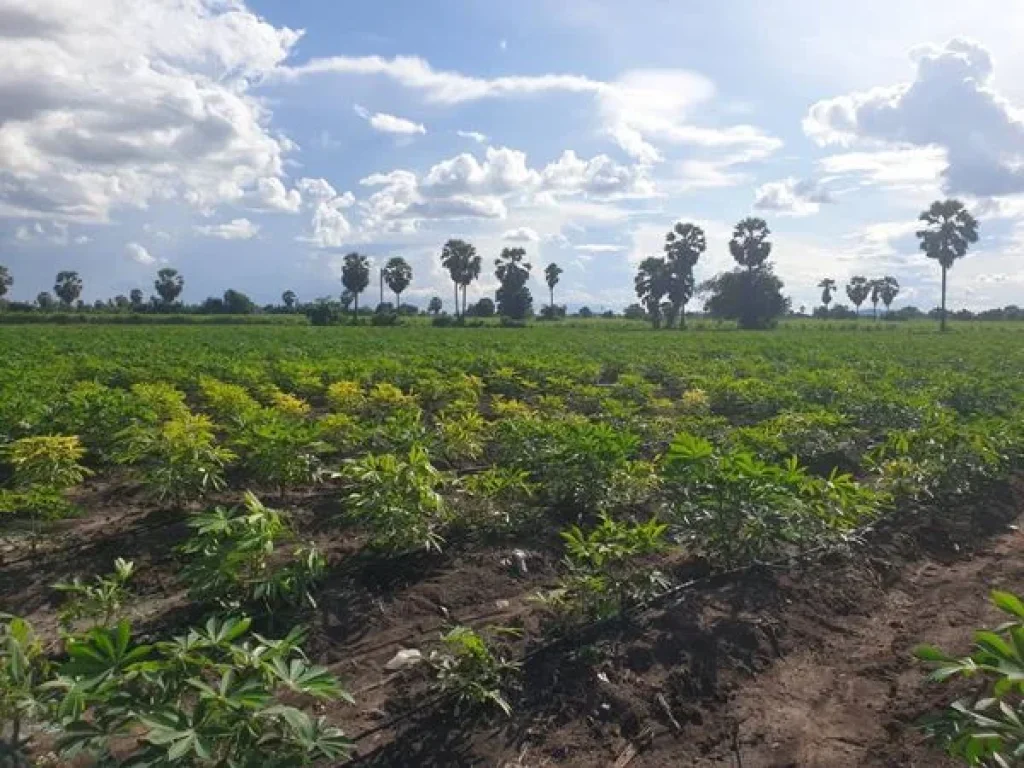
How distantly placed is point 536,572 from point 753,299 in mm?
72505

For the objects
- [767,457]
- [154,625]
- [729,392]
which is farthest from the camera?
[729,392]

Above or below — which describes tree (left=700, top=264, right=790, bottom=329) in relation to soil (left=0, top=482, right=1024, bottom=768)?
above

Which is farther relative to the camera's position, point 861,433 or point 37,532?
point 861,433

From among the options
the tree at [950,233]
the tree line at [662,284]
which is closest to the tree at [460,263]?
the tree line at [662,284]

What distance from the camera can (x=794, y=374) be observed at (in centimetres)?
1354

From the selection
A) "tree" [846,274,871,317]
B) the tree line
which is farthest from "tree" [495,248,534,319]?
"tree" [846,274,871,317]

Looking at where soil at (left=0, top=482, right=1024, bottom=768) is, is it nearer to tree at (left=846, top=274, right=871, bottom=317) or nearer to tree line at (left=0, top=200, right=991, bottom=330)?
tree line at (left=0, top=200, right=991, bottom=330)

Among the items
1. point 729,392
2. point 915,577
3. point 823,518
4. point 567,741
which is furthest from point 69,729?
point 729,392

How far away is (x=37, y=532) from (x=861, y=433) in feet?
25.3

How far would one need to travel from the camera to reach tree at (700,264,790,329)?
2896 inches

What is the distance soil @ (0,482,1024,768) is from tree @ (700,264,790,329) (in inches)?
2736

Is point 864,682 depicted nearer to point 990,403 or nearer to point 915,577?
point 915,577

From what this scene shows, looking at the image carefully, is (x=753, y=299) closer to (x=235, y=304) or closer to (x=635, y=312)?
(x=635, y=312)

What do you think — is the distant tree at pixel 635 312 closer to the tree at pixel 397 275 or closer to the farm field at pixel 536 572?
the tree at pixel 397 275
